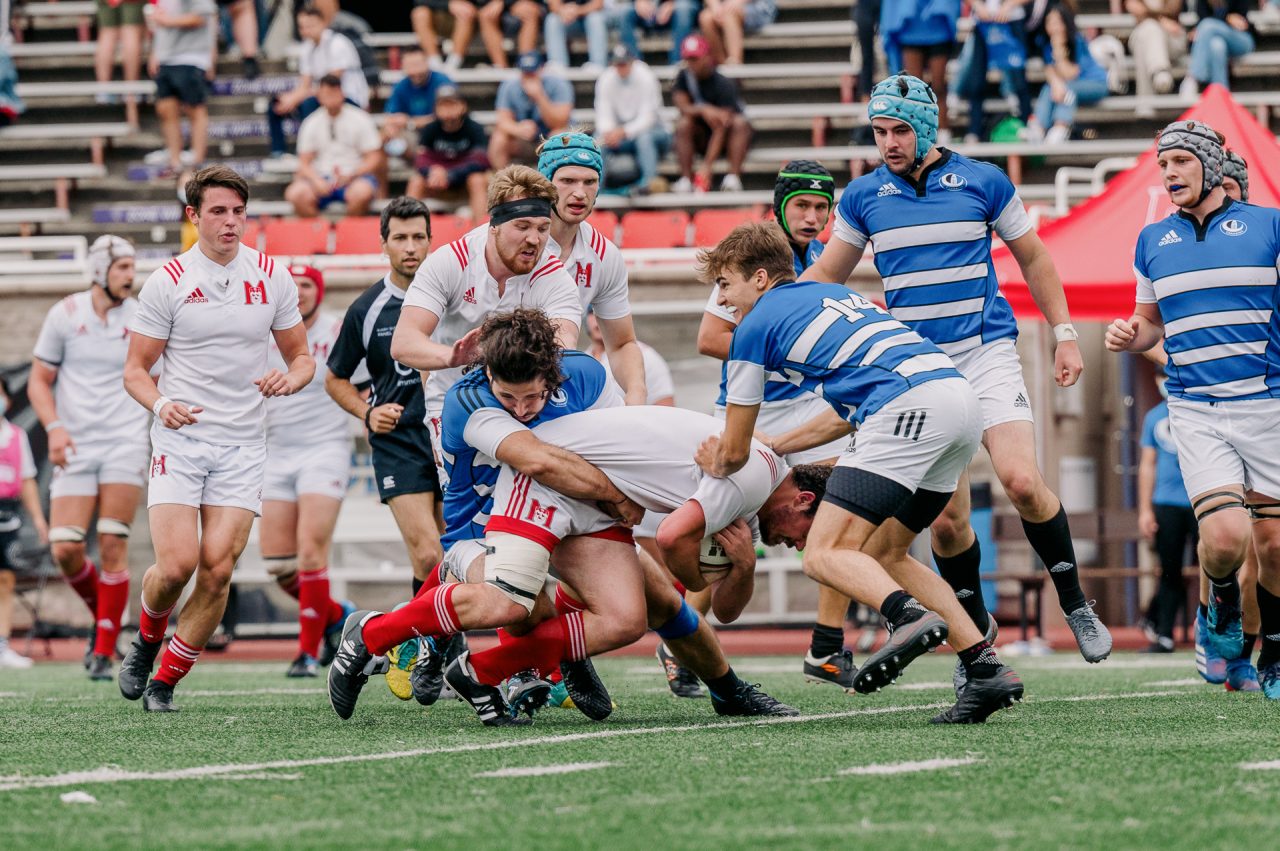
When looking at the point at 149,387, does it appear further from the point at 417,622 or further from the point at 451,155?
the point at 451,155

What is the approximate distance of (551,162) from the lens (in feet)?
24.5

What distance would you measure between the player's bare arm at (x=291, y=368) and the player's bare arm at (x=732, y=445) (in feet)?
7.17

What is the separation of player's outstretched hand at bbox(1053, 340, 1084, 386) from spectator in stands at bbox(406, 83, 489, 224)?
33.2ft

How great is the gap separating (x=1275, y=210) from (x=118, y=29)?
15503mm

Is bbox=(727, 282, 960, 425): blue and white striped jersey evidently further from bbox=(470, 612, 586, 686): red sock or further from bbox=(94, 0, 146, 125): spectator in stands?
bbox=(94, 0, 146, 125): spectator in stands

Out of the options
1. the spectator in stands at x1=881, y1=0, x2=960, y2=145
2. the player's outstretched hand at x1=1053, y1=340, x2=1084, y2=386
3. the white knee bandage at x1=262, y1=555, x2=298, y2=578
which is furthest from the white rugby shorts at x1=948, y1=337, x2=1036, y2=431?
the spectator in stands at x1=881, y1=0, x2=960, y2=145

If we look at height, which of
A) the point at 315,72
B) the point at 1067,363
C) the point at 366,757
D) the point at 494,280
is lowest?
the point at 366,757

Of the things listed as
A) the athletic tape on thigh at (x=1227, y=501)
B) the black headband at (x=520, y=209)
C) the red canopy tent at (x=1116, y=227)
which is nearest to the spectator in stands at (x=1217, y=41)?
the red canopy tent at (x=1116, y=227)

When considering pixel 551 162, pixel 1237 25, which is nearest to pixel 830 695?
pixel 551 162

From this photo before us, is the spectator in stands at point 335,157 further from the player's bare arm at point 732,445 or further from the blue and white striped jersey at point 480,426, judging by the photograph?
the player's bare arm at point 732,445

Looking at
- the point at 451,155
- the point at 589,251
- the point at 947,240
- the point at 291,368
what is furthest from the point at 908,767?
the point at 451,155

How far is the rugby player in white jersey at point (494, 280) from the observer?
6.89m

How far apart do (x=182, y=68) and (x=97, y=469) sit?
28.5 feet

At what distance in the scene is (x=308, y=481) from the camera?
10.0 metres
